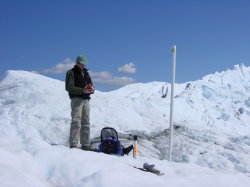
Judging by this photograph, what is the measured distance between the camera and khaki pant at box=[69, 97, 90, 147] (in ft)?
20.2

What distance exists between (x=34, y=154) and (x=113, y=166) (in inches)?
37.4

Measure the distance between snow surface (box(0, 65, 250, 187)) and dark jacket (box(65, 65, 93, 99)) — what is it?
37.9 inches

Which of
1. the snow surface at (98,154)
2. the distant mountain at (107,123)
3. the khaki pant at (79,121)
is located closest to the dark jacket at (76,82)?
the khaki pant at (79,121)

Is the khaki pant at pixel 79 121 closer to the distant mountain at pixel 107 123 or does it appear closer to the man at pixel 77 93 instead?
the man at pixel 77 93

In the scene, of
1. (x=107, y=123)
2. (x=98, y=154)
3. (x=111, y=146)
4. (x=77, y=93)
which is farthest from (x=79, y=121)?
(x=107, y=123)

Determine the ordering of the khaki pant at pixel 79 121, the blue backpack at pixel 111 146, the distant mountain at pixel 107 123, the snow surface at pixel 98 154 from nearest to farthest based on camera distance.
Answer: the snow surface at pixel 98 154
the khaki pant at pixel 79 121
the blue backpack at pixel 111 146
the distant mountain at pixel 107 123

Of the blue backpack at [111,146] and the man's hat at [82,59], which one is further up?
the man's hat at [82,59]

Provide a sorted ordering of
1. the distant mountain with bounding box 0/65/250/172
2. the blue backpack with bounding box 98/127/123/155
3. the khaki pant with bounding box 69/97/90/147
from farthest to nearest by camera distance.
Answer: the distant mountain with bounding box 0/65/250/172, the blue backpack with bounding box 98/127/123/155, the khaki pant with bounding box 69/97/90/147

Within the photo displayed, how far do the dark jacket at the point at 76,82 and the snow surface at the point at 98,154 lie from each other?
963mm

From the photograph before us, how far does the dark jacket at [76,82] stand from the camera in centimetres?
616

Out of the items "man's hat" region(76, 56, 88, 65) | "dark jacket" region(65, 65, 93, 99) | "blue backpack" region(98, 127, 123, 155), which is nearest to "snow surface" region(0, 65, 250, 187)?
"blue backpack" region(98, 127, 123, 155)

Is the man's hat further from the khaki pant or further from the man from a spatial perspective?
the khaki pant

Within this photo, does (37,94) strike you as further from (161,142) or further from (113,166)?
(113,166)

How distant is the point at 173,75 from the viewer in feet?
23.0
